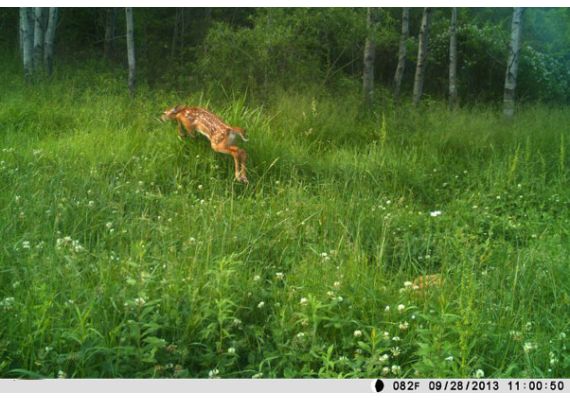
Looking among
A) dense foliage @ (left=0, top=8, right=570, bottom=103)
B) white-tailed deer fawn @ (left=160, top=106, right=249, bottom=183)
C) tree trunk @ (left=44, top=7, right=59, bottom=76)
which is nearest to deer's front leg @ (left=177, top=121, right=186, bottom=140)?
white-tailed deer fawn @ (left=160, top=106, right=249, bottom=183)

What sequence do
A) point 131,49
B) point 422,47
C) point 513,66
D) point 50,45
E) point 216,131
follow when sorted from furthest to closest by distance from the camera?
point 50,45 → point 422,47 → point 131,49 → point 513,66 → point 216,131

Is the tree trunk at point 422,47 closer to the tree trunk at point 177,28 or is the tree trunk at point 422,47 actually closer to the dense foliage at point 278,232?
the dense foliage at point 278,232

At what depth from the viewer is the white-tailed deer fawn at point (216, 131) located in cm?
628

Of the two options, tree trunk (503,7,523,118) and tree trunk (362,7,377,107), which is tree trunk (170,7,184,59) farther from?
tree trunk (503,7,523,118)

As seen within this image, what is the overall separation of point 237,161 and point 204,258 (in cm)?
239

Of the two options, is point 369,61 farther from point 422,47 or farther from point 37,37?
point 37,37

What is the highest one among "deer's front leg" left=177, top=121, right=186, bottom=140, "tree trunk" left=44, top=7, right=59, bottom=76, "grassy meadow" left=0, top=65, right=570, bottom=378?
"tree trunk" left=44, top=7, right=59, bottom=76

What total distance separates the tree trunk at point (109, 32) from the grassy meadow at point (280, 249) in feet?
26.6

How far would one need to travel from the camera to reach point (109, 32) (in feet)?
55.2

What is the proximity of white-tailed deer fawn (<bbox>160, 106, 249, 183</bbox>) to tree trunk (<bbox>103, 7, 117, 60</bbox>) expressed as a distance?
9.51m

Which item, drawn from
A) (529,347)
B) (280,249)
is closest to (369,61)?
(280,249)

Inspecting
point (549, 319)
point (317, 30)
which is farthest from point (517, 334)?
point (317, 30)

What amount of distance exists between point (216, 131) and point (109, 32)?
11685 millimetres

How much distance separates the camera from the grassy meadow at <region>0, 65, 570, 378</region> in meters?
3.09
